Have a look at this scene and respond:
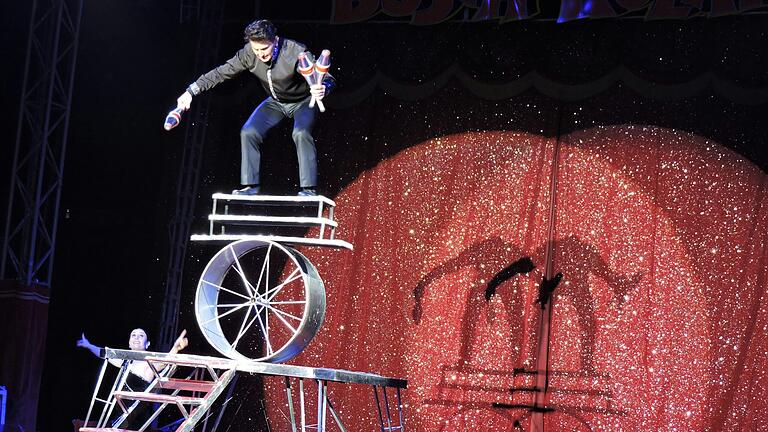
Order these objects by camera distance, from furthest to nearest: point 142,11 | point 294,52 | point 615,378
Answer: point 142,11 → point 615,378 → point 294,52

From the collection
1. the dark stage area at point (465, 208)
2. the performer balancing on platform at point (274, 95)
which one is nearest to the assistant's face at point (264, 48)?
the performer balancing on platform at point (274, 95)

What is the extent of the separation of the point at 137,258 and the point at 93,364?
94cm

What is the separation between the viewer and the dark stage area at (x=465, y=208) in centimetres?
659

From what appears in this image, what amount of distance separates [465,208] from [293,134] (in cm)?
274

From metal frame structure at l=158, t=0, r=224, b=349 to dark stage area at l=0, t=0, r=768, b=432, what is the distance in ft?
0.06

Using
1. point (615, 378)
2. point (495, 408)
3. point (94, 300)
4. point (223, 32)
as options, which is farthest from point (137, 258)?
point (615, 378)

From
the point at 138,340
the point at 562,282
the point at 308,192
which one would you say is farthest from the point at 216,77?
the point at 562,282

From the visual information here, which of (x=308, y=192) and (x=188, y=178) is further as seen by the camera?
(x=188, y=178)

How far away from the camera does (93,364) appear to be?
25.6 feet

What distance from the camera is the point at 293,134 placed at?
4547mm

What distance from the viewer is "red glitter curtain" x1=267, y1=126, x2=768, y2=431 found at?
21.4ft

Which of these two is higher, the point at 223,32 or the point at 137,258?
the point at 223,32

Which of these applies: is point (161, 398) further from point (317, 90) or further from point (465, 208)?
point (465, 208)

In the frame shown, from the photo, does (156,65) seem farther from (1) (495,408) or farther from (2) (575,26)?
(1) (495,408)
